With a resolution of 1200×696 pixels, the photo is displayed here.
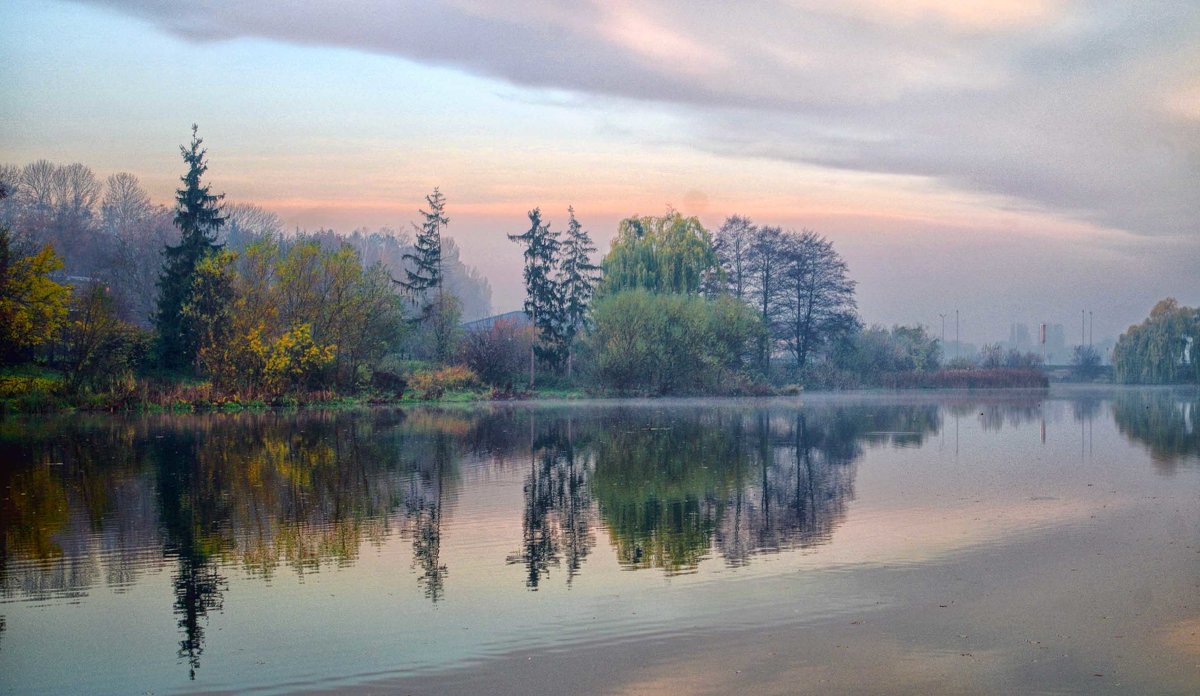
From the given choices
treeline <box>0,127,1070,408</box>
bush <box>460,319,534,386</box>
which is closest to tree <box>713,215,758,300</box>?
treeline <box>0,127,1070,408</box>

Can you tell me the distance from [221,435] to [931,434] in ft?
75.7

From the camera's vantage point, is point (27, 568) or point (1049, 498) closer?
point (27, 568)

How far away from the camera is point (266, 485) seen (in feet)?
61.3

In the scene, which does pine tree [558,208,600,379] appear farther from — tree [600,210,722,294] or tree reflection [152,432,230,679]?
tree reflection [152,432,230,679]

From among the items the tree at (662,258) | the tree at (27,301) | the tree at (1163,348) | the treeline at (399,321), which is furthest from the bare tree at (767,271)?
the tree at (27,301)

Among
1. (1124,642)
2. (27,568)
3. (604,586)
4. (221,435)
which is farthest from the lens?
(221,435)

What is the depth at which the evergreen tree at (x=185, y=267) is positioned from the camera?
5028 cm

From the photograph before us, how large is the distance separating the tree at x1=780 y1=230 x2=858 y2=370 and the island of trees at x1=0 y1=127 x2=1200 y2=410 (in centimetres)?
17

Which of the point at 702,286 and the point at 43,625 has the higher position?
the point at 702,286

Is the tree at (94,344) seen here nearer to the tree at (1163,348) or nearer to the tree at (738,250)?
Answer: the tree at (738,250)

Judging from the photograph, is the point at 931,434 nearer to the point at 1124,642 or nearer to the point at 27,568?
the point at 1124,642

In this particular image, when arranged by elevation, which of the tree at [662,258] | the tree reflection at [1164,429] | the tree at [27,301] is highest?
the tree at [662,258]

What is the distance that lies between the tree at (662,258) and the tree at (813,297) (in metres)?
14.3

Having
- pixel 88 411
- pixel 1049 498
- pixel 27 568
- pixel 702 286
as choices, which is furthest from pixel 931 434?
pixel 702 286
